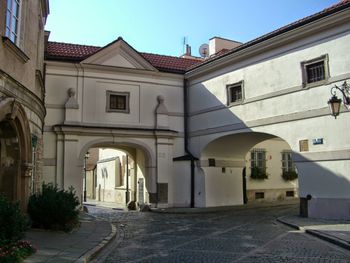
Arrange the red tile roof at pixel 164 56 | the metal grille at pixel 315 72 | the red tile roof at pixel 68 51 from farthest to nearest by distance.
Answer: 1. the red tile roof at pixel 68 51
2. the red tile roof at pixel 164 56
3. the metal grille at pixel 315 72

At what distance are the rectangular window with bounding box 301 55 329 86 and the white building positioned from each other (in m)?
0.04

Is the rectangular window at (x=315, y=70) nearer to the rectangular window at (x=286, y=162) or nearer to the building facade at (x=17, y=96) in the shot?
the building facade at (x=17, y=96)

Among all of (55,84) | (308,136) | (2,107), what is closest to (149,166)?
(55,84)

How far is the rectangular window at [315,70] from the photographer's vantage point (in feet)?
54.0

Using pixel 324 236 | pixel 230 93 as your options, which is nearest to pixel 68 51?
pixel 230 93

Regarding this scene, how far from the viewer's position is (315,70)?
55.9 feet

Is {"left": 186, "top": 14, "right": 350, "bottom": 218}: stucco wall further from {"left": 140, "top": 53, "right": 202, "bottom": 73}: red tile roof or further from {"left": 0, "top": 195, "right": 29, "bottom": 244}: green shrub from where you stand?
{"left": 0, "top": 195, "right": 29, "bottom": 244}: green shrub

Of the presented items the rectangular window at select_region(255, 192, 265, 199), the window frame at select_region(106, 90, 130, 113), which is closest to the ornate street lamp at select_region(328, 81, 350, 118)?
the window frame at select_region(106, 90, 130, 113)

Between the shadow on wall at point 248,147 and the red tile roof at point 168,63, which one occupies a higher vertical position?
the red tile roof at point 168,63

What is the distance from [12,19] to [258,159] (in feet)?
68.0

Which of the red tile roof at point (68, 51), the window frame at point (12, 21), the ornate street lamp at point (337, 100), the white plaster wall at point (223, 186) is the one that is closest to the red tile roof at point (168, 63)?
the red tile roof at point (68, 51)

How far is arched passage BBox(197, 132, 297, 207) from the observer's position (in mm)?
23062

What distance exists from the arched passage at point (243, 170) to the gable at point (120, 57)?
5785 mm

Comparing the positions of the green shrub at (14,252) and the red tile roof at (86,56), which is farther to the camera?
the red tile roof at (86,56)
